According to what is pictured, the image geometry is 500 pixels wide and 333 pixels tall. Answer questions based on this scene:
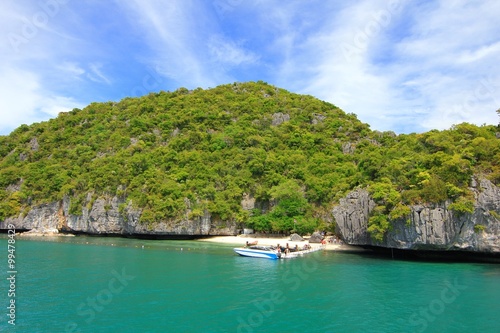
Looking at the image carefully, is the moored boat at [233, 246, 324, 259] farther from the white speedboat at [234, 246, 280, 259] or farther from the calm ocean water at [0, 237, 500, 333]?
the calm ocean water at [0, 237, 500, 333]

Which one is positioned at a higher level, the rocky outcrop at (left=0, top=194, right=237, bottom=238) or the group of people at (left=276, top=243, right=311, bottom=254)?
the rocky outcrop at (left=0, top=194, right=237, bottom=238)

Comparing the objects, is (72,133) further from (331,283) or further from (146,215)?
(331,283)

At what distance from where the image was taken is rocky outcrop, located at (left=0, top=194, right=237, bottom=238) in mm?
54812

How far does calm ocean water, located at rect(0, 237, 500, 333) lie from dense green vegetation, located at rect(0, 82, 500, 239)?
8.72 meters

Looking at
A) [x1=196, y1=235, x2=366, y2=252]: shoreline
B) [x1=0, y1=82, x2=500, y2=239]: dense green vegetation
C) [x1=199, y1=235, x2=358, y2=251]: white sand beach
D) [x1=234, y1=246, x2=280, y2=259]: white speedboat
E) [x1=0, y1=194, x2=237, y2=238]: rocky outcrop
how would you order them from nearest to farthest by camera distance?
[x1=0, y1=82, x2=500, y2=239]: dense green vegetation → [x1=234, y1=246, x2=280, y2=259]: white speedboat → [x1=196, y1=235, x2=366, y2=252]: shoreline → [x1=199, y1=235, x2=358, y2=251]: white sand beach → [x1=0, y1=194, x2=237, y2=238]: rocky outcrop

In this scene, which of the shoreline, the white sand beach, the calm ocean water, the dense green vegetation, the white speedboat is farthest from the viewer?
the white sand beach

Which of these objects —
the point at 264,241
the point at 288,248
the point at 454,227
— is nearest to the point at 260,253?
the point at 288,248

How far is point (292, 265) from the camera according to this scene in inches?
1243

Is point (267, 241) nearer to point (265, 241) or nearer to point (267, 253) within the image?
point (265, 241)

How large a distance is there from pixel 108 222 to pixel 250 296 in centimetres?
4553

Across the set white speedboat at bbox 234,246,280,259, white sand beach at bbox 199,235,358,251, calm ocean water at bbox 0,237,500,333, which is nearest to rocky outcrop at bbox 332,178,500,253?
calm ocean water at bbox 0,237,500,333

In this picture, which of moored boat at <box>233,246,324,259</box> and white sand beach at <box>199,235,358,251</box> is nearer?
moored boat at <box>233,246,324,259</box>

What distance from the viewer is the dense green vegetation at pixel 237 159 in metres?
35.0

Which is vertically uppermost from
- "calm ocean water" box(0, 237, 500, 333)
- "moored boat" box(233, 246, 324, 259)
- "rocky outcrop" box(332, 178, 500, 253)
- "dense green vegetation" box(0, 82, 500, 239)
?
"dense green vegetation" box(0, 82, 500, 239)
